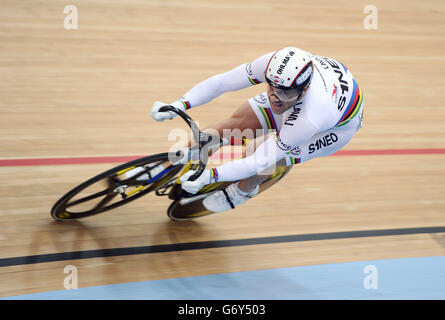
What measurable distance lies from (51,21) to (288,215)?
3.06 m

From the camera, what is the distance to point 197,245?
10.4ft

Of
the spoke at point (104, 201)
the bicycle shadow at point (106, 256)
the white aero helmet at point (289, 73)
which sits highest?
the white aero helmet at point (289, 73)

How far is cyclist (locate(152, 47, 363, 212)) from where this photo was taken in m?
2.39

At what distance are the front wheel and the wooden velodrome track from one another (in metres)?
0.10

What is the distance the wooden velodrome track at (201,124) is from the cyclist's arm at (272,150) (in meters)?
0.71

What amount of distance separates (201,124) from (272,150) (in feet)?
6.40

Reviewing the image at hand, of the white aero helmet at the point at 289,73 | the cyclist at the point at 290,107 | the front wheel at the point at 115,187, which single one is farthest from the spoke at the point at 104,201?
the white aero helmet at the point at 289,73

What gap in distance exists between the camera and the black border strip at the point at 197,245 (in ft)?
9.38

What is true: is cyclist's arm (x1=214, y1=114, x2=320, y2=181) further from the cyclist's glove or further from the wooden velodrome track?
the wooden velodrome track

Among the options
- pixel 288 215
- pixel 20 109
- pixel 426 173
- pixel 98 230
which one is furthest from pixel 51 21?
pixel 426 173

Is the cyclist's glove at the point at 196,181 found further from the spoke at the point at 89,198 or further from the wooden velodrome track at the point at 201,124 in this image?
the spoke at the point at 89,198

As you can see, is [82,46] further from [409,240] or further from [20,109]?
[409,240]

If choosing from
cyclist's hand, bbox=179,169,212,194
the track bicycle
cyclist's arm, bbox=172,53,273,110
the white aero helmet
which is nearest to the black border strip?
the track bicycle

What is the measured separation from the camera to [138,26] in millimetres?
5309
